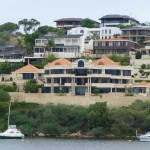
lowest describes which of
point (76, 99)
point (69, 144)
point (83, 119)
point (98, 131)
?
point (69, 144)

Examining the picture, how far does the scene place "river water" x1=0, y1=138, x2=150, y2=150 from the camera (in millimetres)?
74312

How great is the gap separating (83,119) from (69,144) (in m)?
9.58

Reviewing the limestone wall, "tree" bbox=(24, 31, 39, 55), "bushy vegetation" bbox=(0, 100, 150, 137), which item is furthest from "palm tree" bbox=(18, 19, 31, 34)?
"bushy vegetation" bbox=(0, 100, 150, 137)

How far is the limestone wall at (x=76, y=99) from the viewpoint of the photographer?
89750 millimetres

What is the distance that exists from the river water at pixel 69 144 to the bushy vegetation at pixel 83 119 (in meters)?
3.32

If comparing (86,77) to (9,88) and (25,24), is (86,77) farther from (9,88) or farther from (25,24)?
(25,24)

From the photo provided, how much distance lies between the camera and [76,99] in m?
91.6

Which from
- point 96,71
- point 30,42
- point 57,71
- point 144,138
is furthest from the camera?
point 30,42

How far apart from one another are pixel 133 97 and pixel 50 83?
12588 millimetres

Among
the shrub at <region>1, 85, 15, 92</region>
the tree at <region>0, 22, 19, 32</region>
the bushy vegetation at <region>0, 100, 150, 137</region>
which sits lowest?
the bushy vegetation at <region>0, 100, 150, 137</region>

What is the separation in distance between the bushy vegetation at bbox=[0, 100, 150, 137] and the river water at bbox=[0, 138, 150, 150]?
332cm

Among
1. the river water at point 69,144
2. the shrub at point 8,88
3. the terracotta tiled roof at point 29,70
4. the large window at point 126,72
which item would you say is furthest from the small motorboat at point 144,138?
the terracotta tiled roof at point 29,70

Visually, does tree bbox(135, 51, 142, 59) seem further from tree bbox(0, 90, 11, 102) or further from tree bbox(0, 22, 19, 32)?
tree bbox(0, 22, 19, 32)

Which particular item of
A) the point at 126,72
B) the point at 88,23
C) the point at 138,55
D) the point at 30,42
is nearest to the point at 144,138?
the point at 126,72
